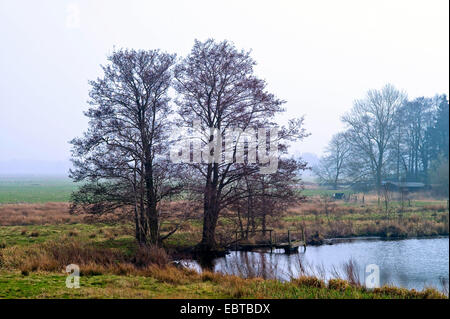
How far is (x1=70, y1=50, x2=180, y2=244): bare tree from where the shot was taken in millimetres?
20109

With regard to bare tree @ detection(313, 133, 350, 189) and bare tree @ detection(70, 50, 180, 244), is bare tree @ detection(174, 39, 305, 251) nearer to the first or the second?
bare tree @ detection(70, 50, 180, 244)

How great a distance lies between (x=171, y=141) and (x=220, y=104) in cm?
338

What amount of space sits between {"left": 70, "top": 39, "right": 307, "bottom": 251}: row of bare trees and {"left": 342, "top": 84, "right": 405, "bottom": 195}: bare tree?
716cm

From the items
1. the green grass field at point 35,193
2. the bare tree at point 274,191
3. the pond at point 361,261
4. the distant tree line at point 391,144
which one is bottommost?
the pond at point 361,261

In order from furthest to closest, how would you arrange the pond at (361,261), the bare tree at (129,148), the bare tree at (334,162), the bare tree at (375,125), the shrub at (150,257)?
the bare tree at (334,162) → the bare tree at (375,125) → the bare tree at (129,148) → the shrub at (150,257) → the pond at (361,261)

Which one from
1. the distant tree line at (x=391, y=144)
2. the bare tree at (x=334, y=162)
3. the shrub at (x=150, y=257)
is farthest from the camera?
the bare tree at (x=334, y=162)

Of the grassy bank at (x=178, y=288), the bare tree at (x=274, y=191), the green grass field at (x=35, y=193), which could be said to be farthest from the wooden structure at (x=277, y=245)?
the green grass field at (x=35, y=193)

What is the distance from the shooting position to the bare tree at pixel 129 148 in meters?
20.1

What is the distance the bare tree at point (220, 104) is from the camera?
21891 millimetres

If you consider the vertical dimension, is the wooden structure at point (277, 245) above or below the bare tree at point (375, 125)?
below

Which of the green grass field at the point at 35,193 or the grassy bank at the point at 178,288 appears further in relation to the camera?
the green grass field at the point at 35,193

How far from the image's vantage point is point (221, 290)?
11.3m

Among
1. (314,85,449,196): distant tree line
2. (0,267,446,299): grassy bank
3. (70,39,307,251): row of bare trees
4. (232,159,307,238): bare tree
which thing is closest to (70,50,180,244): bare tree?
(70,39,307,251): row of bare trees

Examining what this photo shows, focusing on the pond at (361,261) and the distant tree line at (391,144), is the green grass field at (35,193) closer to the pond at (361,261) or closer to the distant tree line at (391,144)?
the pond at (361,261)
